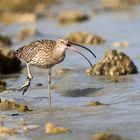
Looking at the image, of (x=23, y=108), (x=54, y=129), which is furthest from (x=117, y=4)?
(x=54, y=129)

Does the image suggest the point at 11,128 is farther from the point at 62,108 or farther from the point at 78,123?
the point at 62,108

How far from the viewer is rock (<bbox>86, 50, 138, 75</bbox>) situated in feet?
46.5

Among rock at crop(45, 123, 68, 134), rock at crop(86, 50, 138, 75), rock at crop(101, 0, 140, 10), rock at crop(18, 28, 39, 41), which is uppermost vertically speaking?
rock at crop(101, 0, 140, 10)

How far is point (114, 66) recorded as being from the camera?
14.2m

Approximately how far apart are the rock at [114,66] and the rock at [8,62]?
251 centimetres

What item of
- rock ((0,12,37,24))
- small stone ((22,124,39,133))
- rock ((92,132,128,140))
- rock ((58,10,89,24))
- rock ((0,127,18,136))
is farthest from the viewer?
rock ((0,12,37,24))

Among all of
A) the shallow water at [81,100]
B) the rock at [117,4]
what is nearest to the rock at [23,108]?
the shallow water at [81,100]

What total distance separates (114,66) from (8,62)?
312cm

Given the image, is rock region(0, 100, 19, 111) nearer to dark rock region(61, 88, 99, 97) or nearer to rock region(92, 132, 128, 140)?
dark rock region(61, 88, 99, 97)

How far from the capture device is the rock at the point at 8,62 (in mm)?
16078

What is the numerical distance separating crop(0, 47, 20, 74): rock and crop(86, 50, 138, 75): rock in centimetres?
251

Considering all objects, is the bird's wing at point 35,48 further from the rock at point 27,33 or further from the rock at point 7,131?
the rock at point 27,33

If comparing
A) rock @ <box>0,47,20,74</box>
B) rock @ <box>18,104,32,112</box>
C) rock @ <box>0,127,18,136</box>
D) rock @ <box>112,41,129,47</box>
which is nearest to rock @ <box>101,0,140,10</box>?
rock @ <box>112,41,129,47</box>

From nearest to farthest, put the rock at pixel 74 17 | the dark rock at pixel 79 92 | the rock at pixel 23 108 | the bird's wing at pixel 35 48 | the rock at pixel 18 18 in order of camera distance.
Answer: the rock at pixel 23 108 < the dark rock at pixel 79 92 < the bird's wing at pixel 35 48 < the rock at pixel 74 17 < the rock at pixel 18 18
